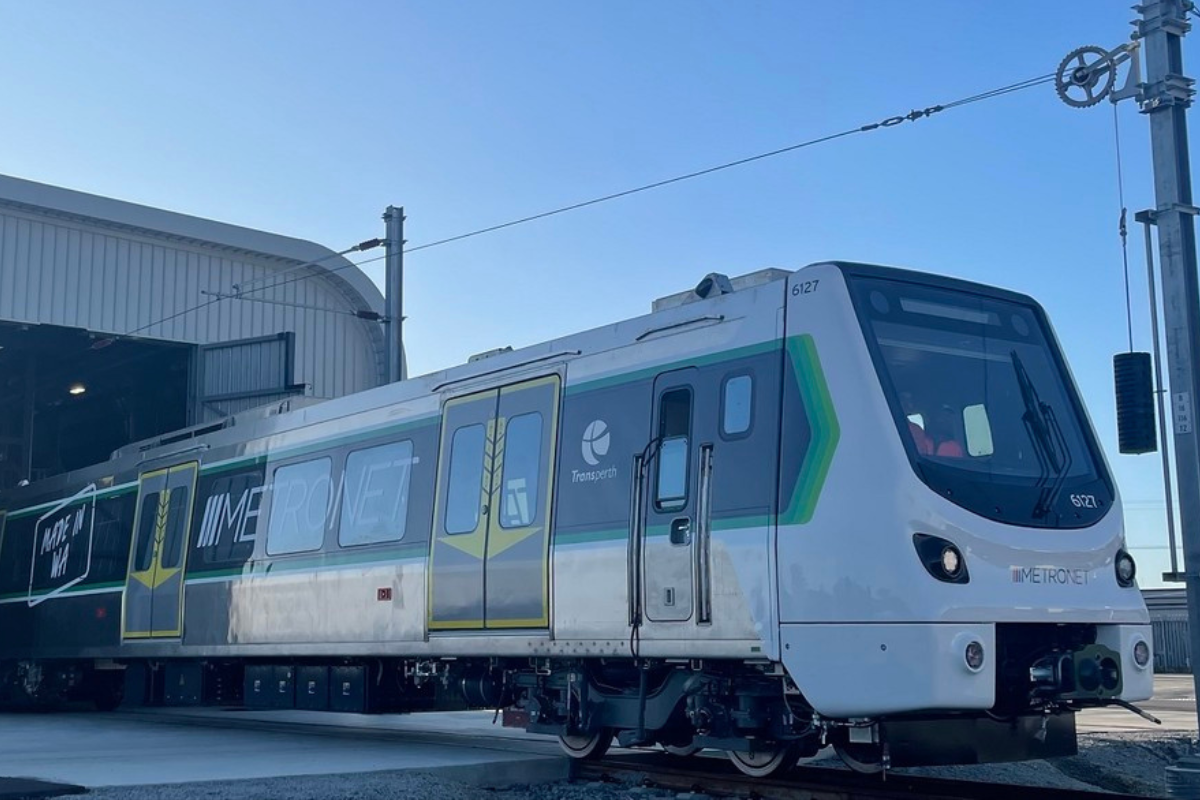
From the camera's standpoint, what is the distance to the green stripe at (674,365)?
357 inches

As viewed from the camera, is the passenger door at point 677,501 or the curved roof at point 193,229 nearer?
the passenger door at point 677,501

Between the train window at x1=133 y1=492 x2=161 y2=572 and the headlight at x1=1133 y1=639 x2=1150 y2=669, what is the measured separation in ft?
38.5

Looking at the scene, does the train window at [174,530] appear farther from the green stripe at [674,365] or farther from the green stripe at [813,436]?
the green stripe at [813,436]

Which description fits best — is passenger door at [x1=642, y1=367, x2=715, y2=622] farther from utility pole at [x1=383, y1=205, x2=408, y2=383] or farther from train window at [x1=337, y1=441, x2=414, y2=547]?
utility pole at [x1=383, y1=205, x2=408, y2=383]

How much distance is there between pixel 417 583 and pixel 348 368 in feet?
49.0

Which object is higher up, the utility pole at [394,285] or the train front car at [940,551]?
the utility pole at [394,285]

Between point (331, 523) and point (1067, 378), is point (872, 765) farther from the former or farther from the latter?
point (331, 523)

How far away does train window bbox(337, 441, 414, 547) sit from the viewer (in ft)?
40.1

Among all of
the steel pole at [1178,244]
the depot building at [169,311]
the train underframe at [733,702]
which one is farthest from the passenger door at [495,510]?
the depot building at [169,311]

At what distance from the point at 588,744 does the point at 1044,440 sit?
4233 mm

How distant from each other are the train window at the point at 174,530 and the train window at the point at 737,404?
8.86 m

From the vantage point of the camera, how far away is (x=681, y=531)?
9.27 metres

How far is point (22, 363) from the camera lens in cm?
2808

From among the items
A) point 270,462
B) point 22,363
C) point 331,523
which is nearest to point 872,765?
point 331,523
